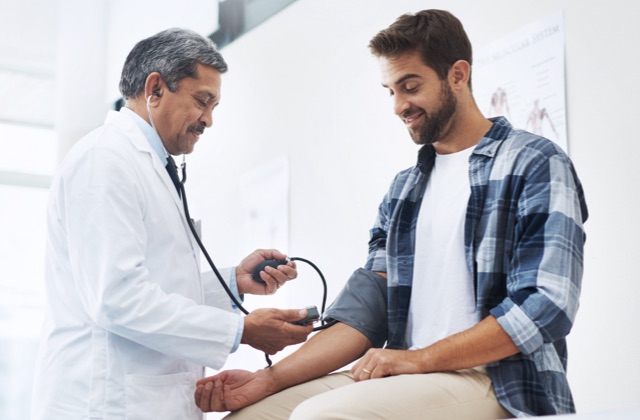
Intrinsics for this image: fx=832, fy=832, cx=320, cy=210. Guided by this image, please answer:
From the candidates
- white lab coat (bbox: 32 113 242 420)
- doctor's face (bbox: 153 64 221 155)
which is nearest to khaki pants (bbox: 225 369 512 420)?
white lab coat (bbox: 32 113 242 420)

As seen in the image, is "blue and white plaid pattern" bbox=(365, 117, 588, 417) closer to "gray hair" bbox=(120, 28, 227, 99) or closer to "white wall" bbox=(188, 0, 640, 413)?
"white wall" bbox=(188, 0, 640, 413)

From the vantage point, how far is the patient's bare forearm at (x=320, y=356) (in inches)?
63.7

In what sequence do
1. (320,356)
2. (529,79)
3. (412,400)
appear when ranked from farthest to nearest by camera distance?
(529,79) < (320,356) < (412,400)

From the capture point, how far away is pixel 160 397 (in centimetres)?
160

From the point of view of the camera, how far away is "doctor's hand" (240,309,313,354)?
1651mm

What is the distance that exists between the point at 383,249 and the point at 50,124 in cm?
388

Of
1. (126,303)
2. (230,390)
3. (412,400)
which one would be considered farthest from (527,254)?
(126,303)

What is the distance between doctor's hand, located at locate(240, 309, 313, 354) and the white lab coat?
3 centimetres

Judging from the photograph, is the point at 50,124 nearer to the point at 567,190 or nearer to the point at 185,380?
the point at 185,380

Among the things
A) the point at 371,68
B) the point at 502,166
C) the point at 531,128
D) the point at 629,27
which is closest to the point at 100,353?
the point at 502,166

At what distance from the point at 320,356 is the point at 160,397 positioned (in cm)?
32

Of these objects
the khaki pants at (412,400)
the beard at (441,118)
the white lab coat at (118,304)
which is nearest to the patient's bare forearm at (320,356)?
the white lab coat at (118,304)

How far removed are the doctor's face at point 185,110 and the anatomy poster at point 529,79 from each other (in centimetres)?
75

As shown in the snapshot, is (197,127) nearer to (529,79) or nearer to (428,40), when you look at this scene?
(428,40)
